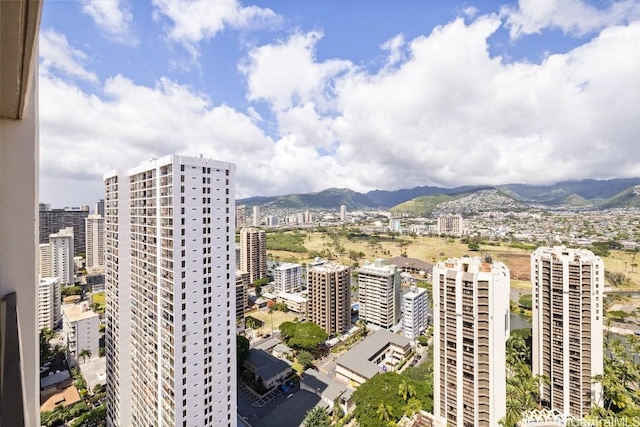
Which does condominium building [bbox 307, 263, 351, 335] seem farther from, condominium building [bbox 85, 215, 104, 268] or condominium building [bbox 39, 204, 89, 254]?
condominium building [bbox 39, 204, 89, 254]

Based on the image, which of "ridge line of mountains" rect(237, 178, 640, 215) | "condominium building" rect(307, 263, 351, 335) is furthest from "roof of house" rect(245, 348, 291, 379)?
"ridge line of mountains" rect(237, 178, 640, 215)

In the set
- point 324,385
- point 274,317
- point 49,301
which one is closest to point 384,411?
point 324,385

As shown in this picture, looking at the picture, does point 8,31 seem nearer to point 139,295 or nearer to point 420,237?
point 139,295

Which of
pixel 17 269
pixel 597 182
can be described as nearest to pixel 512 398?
pixel 17 269

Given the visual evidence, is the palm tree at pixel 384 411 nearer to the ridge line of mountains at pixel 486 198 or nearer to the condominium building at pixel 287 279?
the condominium building at pixel 287 279

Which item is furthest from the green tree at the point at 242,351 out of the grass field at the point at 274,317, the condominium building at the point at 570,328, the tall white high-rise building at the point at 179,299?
the condominium building at the point at 570,328
